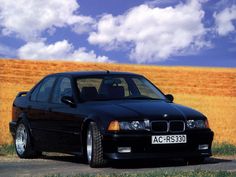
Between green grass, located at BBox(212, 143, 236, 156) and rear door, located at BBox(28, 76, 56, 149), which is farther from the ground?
rear door, located at BBox(28, 76, 56, 149)

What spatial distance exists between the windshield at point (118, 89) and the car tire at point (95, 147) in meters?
0.88

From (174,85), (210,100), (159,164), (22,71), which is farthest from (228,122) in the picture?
(159,164)

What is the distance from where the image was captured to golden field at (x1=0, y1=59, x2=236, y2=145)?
124 feet

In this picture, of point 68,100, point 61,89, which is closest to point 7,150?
point 61,89

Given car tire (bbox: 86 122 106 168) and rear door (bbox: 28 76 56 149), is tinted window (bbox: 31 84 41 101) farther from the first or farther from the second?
car tire (bbox: 86 122 106 168)

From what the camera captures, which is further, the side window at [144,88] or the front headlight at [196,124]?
the side window at [144,88]

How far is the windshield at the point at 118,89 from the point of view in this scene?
12.1 meters

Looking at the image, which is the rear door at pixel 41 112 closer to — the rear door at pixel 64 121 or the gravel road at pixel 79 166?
the rear door at pixel 64 121

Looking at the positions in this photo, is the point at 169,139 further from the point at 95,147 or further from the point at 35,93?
the point at 35,93

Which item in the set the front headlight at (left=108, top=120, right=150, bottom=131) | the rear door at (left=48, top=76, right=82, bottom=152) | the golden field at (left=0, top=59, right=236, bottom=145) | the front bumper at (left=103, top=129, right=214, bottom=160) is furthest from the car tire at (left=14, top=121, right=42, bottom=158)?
the golden field at (left=0, top=59, right=236, bottom=145)

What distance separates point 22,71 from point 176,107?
32116 mm

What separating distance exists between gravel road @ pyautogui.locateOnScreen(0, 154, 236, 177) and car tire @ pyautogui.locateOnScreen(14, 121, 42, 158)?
33 centimetres

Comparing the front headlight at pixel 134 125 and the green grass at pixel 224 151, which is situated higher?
the front headlight at pixel 134 125


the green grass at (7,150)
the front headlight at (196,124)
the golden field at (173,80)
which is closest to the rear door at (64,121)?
the front headlight at (196,124)
